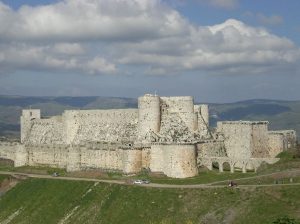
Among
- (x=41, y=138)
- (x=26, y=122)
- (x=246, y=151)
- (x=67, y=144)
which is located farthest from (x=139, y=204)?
(x=26, y=122)

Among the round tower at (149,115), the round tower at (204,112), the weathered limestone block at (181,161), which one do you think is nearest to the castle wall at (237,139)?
the round tower at (204,112)

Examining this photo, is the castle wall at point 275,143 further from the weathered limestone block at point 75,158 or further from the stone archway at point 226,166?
the weathered limestone block at point 75,158

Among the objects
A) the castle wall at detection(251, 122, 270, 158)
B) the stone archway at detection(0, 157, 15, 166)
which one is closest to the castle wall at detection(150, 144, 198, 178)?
the castle wall at detection(251, 122, 270, 158)

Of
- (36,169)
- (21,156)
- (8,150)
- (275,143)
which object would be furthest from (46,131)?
(275,143)

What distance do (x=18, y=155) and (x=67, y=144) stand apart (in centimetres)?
1516

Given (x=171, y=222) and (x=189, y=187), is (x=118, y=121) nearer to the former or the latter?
(x=189, y=187)

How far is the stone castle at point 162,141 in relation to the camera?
336 feet

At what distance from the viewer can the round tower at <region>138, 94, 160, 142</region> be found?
108m

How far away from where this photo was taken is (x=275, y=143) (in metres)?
108

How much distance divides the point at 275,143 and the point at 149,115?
22638 millimetres

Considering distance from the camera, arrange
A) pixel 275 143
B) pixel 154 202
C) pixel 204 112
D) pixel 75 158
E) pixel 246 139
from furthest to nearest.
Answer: pixel 75 158 < pixel 204 112 < pixel 275 143 < pixel 246 139 < pixel 154 202

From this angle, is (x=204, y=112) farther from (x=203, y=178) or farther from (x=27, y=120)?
(x=27, y=120)

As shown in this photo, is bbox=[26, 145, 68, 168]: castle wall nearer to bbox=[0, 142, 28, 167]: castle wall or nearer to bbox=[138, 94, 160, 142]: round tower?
bbox=[0, 142, 28, 167]: castle wall

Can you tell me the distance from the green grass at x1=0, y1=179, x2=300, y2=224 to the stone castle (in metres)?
9.17
